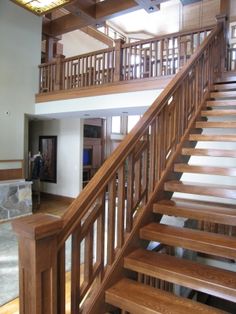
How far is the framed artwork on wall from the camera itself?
8.39 m

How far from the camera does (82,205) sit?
4.80ft

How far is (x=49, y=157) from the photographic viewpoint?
27.9 feet

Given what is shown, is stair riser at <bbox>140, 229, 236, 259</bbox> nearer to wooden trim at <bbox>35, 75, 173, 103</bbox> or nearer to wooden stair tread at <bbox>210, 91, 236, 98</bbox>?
wooden stair tread at <bbox>210, 91, 236, 98</bbox>

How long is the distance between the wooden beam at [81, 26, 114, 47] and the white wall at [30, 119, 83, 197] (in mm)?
3432

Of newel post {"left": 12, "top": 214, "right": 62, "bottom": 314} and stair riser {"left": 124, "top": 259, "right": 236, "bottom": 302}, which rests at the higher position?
newel post {"left": 12, "top": 214, "right": 62, "bottom": 314}

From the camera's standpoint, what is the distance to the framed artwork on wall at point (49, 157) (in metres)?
8.39

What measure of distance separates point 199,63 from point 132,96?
1.76 m

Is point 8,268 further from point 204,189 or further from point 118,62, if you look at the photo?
point 118,62

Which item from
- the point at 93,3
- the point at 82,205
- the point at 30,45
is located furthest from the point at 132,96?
the point at 82,205

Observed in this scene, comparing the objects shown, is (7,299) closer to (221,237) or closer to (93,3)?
(221,237)

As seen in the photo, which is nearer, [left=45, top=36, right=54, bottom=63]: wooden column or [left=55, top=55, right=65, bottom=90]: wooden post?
[left=55, top=55, right=65, bottom=90]: wooden post

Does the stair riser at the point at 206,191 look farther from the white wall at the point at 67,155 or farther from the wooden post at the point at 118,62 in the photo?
the white wall at the point at 67,155

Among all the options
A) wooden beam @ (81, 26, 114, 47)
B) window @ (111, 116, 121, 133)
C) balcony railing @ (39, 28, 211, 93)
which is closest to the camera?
balcony railing @ (39, 28, 211, 93)

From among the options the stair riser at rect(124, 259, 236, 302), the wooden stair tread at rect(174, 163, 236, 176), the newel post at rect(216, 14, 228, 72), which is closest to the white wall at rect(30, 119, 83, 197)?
the newel post at rect(216, 14, 228, 72)
